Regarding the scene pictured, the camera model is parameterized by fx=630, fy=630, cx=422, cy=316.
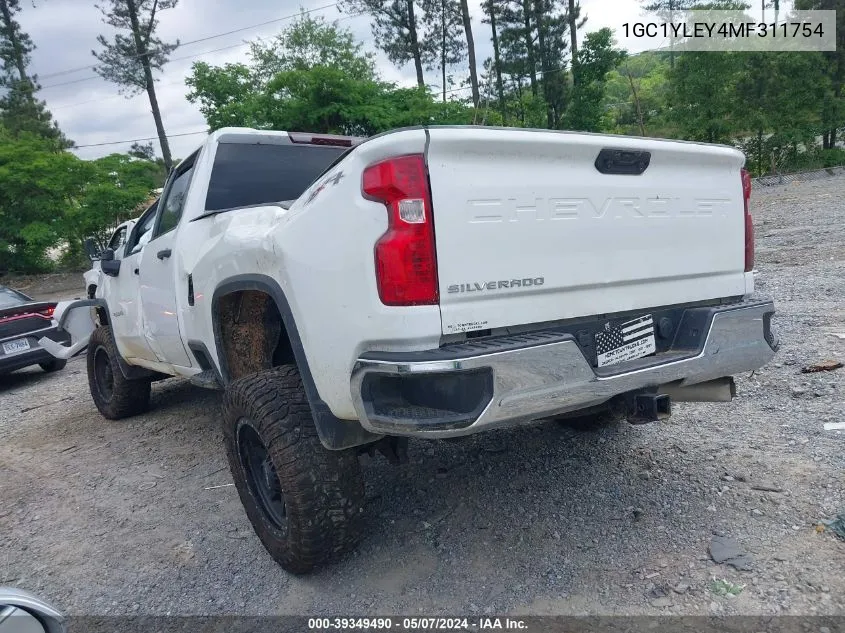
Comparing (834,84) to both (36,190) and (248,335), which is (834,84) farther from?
(248,335)

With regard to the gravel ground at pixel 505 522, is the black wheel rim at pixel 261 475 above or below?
above

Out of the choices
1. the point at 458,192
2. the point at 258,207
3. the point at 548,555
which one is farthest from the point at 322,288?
the point at 548,555

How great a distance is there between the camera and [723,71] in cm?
3172

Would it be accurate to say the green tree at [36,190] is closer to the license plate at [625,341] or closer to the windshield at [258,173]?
the windshield at [258,173]

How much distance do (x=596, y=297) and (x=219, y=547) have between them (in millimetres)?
2235

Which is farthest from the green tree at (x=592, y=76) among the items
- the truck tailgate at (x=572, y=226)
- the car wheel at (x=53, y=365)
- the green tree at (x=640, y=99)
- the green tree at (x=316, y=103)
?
the truck tailgate at (x=572, y=226)

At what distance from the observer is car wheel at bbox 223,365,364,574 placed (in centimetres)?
259

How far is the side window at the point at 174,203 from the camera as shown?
13.4 ft

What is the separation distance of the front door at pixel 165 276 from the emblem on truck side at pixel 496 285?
7.51 ft

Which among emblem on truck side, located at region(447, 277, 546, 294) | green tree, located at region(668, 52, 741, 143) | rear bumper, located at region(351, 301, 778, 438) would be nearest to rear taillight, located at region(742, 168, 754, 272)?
rear bumper, located at region(351, 301, 778, 438)

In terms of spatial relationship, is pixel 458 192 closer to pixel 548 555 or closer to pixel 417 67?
pixel 548 555

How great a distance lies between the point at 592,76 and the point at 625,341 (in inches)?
1384

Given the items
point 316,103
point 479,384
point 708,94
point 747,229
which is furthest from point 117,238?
point 708,94

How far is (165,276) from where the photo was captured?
160 inches
